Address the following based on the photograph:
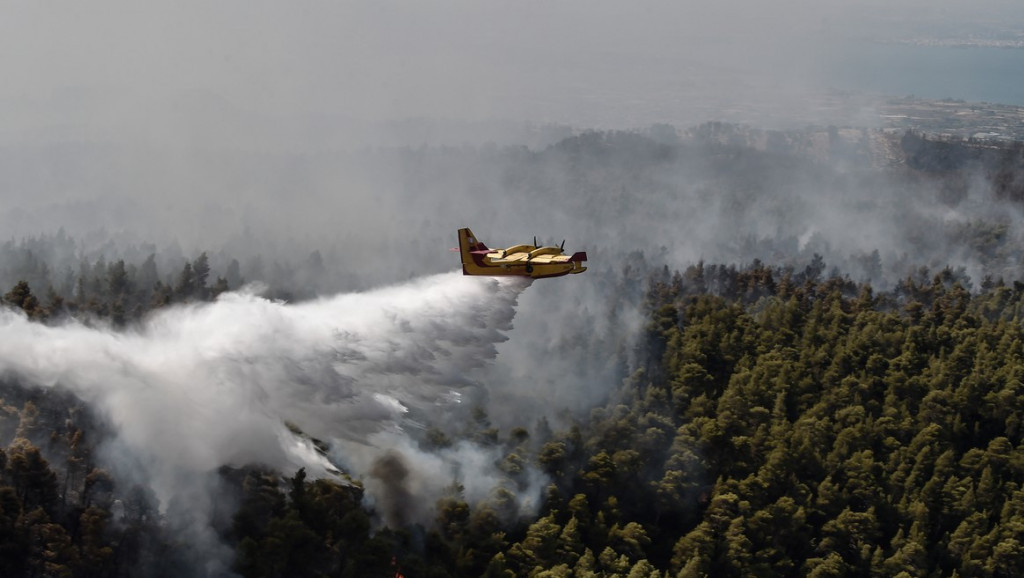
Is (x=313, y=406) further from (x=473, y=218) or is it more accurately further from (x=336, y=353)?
(x=473, y=218)

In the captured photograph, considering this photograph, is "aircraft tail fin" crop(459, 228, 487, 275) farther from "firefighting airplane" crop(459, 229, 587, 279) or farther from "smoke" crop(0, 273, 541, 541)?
"smoke" crop(0, 273, 541, 541)

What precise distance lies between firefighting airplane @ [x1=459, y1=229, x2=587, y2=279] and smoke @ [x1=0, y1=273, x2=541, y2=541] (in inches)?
127

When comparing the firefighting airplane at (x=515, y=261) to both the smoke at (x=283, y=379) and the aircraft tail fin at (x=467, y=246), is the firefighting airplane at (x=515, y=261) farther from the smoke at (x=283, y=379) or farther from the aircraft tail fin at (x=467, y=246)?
the smoke at (x=283, y=379)

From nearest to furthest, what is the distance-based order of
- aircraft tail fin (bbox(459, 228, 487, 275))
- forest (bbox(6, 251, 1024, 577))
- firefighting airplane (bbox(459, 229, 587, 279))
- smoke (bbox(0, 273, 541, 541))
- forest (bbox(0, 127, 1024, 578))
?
forest (bbox(6, 251, 1024, 577)) < forest (bbox(0, 127, 1024, 578)) < smoke (bbox(0, 273, 541, 541)) < firefighting airplane (bbox(459, 229, 587, 279)) < aircraft tail fin (bbox(459, 228, 487, 275))

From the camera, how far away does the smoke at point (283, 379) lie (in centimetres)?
5550

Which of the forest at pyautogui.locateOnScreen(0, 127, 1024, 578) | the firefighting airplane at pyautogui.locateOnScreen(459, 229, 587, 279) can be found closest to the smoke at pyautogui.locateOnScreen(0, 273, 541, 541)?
the forest at pyautogui.locateOnScreen(0, 127, 1024, 578)

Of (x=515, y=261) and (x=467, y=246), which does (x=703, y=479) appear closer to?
(x=515, y=261)

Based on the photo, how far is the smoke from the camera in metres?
55.5

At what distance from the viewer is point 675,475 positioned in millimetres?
67625

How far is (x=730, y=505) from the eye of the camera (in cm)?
6538

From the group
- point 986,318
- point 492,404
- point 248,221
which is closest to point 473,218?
point 248,221

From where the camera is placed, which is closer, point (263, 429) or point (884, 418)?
point (263, 429)

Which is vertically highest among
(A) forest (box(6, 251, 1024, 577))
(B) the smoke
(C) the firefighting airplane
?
(C) the firefighting airplane

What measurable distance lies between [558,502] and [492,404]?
14.3 m
